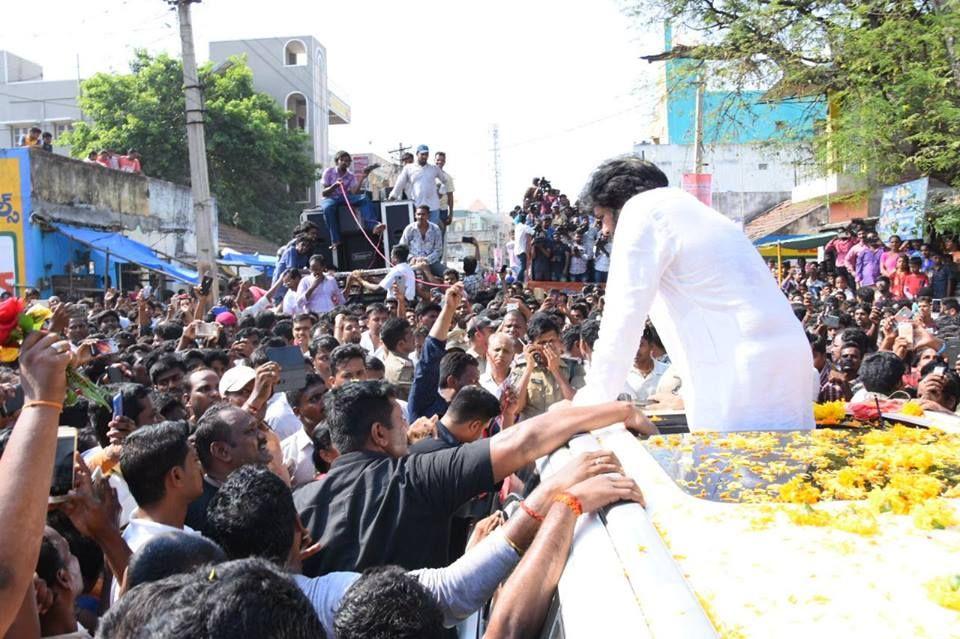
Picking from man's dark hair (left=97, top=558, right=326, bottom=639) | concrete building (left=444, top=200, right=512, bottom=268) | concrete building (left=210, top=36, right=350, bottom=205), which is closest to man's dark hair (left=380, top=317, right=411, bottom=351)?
man's dark hair (left=97, top=558, right=326, bottom=639)

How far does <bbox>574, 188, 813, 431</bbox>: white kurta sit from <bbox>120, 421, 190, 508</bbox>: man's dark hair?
4.87 feet

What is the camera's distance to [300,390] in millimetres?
5969

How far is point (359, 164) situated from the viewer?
2159cm

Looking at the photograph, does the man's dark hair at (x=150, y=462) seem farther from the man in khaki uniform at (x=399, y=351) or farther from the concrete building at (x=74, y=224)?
the concrete building at (x=74, y=224)

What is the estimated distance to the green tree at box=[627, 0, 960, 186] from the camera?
12664 mm

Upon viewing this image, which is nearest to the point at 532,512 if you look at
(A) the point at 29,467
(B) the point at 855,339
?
(A) the point at 29,467

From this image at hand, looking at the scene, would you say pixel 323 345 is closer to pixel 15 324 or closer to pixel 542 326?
pixel 542 326

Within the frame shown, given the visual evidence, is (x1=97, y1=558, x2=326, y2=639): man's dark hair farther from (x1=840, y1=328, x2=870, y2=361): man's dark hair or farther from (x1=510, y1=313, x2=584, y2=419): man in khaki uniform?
(x1=840, y1=328, x2=870, y2=361): man's dark hair

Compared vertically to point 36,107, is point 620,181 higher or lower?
lower

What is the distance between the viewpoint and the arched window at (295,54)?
4834cm

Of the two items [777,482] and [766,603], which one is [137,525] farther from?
[766,603]

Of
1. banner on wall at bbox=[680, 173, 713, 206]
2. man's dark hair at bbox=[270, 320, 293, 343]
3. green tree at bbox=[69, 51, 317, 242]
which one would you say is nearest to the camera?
man's dark hair at bbox=[270, 320, 293, 343]

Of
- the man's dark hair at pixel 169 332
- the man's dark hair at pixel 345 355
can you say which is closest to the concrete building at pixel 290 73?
the man's dark hair at pixel 169 332

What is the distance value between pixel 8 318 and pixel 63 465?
0.76m
